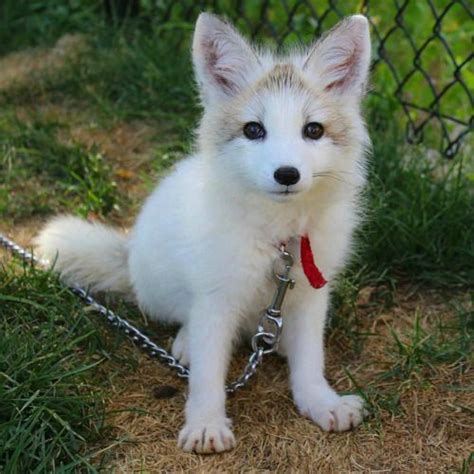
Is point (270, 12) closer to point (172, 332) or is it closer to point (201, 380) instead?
point (172, 332)

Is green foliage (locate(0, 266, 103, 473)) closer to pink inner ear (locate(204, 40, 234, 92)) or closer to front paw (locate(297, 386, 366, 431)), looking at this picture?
front paw (locate(297, 386, 366, 431))

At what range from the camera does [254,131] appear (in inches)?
103

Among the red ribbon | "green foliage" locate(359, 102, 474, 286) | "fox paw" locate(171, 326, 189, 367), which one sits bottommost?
"fox paw" locate(171, 326, 189, 367)

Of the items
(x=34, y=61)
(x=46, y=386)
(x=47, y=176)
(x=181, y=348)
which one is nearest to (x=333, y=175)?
(x=181, y=348)

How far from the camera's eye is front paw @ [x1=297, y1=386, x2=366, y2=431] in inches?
109

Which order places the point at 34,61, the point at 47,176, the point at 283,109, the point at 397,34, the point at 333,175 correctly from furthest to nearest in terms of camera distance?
the point at 397,34 < the point at 34,61 < the point at 47,176 < the point at 333,175 < the point at 283,109

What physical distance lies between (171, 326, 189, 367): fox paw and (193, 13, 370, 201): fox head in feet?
2.51

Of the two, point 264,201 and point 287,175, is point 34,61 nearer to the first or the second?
point 264,201

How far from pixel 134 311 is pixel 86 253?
1.09 ft

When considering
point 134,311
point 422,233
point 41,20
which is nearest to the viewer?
point 134,311

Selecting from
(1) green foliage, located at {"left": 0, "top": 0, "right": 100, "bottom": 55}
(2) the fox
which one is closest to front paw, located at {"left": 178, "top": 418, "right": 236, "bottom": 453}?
(2) the fox

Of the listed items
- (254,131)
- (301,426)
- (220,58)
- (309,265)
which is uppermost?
(220,58)

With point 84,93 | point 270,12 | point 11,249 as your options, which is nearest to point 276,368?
point 11,249

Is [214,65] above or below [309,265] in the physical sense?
above
